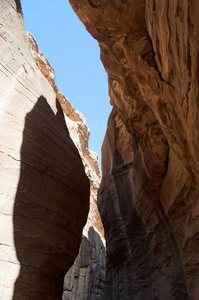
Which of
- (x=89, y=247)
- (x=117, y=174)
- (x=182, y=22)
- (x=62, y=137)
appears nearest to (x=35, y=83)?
(x=62, y=137)

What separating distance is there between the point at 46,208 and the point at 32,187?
0.48 metres

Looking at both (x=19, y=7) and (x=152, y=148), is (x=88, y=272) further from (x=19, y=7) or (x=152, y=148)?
(x=19, y=7)

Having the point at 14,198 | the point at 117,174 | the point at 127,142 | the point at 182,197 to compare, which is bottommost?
the point at 14,198

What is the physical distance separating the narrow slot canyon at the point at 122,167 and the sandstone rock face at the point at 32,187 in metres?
0.02

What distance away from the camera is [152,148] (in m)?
7.83

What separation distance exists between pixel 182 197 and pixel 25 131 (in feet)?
12.9

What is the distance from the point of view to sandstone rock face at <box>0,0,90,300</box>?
452 centimetres

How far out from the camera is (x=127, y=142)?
35.1ft

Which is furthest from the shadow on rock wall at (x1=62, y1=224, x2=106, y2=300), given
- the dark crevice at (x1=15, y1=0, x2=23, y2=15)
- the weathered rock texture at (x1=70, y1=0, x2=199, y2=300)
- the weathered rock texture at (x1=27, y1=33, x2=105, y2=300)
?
the dark crevice at (x1=15, y1=0, x2=23, y2=15)

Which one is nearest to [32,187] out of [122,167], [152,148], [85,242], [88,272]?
A: [152,148]

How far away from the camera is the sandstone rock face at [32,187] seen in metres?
4.52

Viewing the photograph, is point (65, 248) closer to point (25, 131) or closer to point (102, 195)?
Result: point (25, 131)

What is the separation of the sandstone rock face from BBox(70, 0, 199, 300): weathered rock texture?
7.32ft

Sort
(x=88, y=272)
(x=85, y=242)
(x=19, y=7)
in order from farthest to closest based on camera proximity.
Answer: (x=85, y=242), (x=88, y=272), (x=19, y=7)
